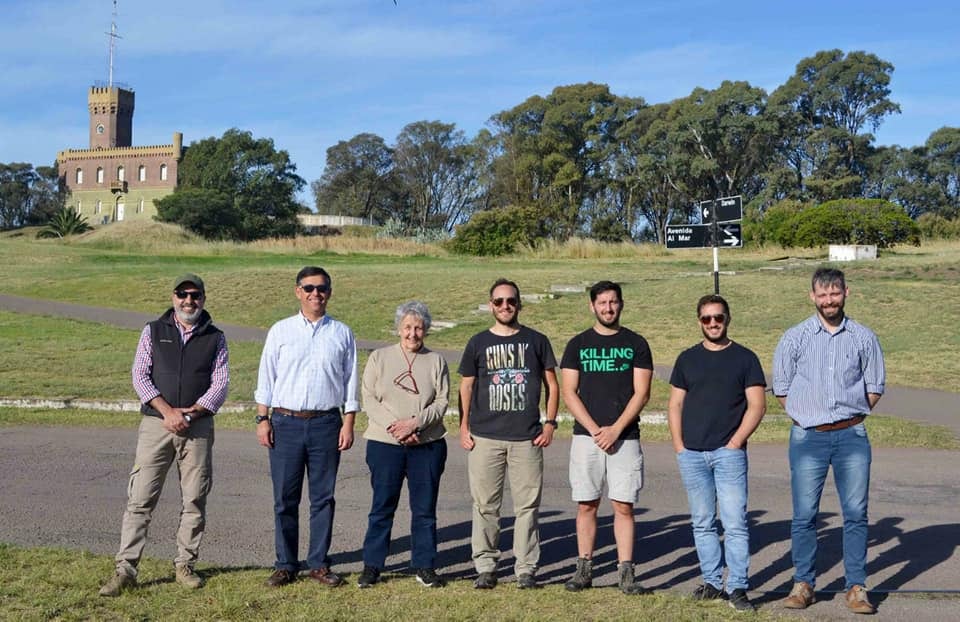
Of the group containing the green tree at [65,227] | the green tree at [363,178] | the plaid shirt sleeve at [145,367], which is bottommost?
the plaid shirt sleeve at [145,367]

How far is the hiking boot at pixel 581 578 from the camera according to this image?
5749 millimetres

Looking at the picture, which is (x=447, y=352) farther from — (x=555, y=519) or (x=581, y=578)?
(x=581, y=578)

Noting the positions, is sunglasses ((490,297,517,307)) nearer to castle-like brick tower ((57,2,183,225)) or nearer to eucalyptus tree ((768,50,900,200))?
eucalyptus tree ((768,50,900,200))

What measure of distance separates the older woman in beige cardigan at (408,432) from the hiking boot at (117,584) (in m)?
1.30

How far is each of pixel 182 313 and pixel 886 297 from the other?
2144cm

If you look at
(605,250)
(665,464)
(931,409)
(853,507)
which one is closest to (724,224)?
(931,409)

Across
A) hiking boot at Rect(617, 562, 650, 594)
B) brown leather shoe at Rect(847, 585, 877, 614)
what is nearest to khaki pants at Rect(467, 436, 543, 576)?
hiking boot at Rect(617, 562, 650, 594)

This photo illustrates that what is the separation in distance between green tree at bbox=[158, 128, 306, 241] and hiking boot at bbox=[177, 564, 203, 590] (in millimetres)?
75647

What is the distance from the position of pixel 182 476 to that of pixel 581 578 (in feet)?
7.88

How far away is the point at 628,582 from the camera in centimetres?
569

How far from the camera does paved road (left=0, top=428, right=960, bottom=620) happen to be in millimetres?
6184

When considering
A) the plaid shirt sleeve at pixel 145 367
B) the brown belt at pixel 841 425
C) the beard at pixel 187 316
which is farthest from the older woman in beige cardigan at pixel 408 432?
the brown belt at pixel 841 425

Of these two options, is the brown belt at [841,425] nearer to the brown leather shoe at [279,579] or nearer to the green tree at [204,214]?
the brown leather shoe at [279,579]

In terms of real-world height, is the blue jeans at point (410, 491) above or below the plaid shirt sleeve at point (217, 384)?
below
